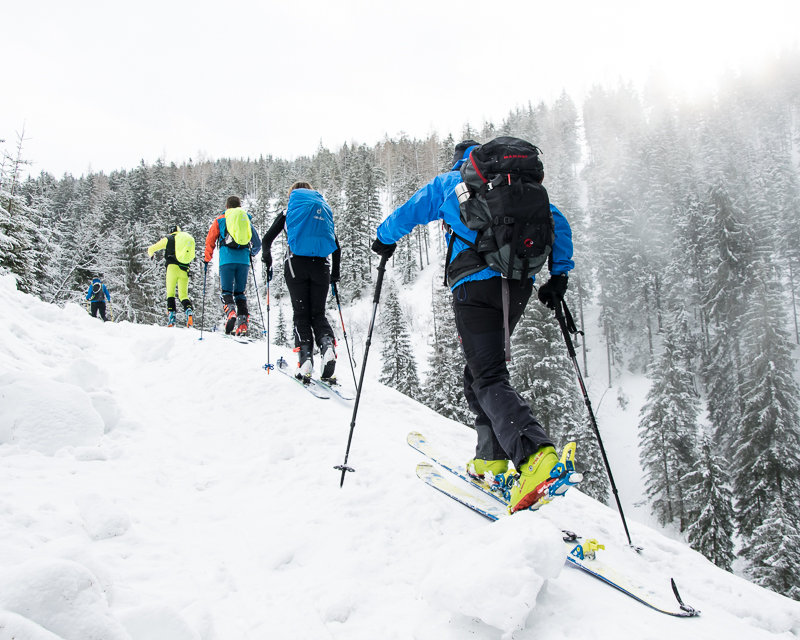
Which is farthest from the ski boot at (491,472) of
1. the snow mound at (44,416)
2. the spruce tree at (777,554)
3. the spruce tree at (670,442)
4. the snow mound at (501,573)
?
the spruce tree at (670,442)

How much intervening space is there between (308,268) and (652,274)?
157 ft

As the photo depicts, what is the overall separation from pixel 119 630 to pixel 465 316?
2435 millimetres

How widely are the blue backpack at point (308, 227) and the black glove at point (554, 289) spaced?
11.0 feet

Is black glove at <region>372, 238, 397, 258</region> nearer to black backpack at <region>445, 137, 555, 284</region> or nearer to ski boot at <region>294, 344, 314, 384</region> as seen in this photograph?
black backpack at <region>445, 137, 555, 284</region>

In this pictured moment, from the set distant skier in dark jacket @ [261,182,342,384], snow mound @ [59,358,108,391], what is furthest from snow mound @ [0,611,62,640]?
distant skier in dark jacket @ [261,182,342,384]

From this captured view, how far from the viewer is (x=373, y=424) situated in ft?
16.2

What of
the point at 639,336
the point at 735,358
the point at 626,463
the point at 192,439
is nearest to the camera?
the point at 192,439

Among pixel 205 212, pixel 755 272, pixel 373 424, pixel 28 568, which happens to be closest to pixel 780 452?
pixel 755 272

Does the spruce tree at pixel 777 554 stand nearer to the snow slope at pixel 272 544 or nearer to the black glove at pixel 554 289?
the snow slope at pixel 272 544

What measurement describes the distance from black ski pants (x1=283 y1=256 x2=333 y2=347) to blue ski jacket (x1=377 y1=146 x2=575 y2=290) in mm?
2422

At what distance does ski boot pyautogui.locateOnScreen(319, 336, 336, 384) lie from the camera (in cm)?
598

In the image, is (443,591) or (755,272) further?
(755,272)

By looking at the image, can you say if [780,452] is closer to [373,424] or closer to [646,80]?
[373,424]

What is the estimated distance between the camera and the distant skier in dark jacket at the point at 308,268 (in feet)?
19.0
